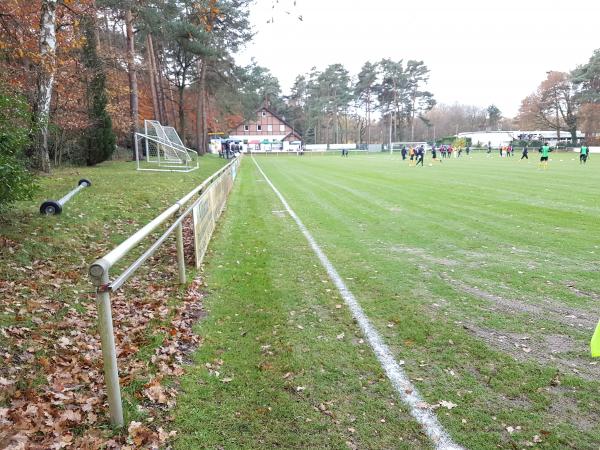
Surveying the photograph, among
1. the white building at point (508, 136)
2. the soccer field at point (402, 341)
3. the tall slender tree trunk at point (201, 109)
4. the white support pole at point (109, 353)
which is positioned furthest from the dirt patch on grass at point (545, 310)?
the white building at point (508, 136)

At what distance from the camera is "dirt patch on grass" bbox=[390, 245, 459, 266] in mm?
7286

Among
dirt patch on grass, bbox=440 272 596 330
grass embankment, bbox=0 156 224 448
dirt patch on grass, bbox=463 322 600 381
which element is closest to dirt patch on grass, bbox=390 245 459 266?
dirt patch on grass, bbox=440 272 596 330

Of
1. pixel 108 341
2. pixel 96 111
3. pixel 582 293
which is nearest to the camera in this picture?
pixel 108 341

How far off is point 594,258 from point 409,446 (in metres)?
6.01

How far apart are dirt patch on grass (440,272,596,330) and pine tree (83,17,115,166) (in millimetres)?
18419

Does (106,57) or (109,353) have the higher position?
(106,57)

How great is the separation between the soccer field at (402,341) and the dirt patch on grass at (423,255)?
0.16 feet

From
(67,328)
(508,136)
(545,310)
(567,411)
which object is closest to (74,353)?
(67,328)

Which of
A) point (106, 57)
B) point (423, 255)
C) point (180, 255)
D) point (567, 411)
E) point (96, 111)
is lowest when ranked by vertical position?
point (567, 411)

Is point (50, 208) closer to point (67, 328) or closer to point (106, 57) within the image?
point (67, 328)

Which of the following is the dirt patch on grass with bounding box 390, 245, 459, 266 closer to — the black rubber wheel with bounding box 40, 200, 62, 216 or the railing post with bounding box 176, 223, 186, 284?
the railing post with bounding box 176, 223, 186, 284

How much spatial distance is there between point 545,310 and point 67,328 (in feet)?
17.0

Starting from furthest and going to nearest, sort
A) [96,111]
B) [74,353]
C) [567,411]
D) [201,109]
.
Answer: [201,109] → [96,111] → [74,353] → [567,411]

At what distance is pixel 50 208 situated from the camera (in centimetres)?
818
